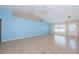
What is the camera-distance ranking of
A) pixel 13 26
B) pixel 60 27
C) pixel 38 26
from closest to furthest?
pixel 60 27
pixel 13 26
pixel 38 26

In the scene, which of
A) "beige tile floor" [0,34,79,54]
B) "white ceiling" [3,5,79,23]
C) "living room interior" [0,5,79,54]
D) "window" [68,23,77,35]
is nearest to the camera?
"beige tile floor" [0,34,79,54]

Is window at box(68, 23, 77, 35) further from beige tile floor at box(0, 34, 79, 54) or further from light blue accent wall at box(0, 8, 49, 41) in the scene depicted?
light blue accent wall at box(0, 8, 49, 41)

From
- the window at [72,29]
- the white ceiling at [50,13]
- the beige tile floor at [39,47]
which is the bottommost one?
the beige tile floor at [39,47]

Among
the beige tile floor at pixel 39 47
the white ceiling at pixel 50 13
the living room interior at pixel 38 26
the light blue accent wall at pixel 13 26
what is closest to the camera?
the beige tile floor at pixel 39 47

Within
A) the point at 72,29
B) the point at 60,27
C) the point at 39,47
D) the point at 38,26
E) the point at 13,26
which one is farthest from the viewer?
the point at 38,26

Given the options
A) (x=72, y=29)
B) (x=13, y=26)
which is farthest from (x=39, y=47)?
(x=72, y=29)

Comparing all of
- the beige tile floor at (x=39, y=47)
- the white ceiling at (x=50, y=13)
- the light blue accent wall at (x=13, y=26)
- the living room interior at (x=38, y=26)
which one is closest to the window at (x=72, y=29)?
the living room interior at (x=38, y=26)

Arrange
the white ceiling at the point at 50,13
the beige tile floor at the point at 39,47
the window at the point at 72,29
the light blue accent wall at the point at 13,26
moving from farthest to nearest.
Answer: the light blue accent wall at the point at 13,26, the window at the point at 72,29, the white ceiling at the point at 50,13, the beige tile floor at the point at 39,47

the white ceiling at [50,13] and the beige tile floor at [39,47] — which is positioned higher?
the white ceiling at [50,13]

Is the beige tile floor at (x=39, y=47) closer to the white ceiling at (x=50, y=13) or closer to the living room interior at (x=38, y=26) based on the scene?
the living room interior at (x=38, y=26)

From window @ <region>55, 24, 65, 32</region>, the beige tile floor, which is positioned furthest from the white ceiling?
the beige tile floor

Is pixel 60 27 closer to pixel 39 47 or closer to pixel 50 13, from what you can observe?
pixel 50 13

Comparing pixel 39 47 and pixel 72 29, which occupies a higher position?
pixel 72 29
